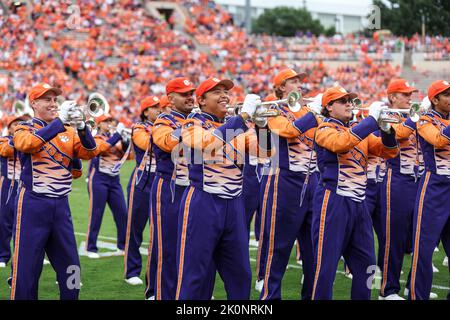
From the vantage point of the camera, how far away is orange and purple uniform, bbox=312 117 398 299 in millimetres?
5855

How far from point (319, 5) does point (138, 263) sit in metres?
63.3

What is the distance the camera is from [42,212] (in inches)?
234

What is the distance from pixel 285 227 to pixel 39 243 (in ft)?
6.67

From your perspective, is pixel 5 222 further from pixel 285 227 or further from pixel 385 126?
pixel 385 126

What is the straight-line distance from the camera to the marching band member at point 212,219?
5379mm

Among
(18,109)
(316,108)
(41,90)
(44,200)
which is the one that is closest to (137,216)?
(44,200)

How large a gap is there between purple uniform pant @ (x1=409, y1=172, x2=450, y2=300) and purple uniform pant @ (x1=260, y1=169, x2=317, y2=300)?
0.89 m

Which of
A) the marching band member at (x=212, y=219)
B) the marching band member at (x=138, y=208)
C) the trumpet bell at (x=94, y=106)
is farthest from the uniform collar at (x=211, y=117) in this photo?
the marching band member at (x=138, y=208)

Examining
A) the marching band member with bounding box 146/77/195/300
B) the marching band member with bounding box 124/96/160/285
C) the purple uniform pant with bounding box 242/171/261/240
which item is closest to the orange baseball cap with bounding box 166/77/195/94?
the marching band member with bounding box 146/77/195/300

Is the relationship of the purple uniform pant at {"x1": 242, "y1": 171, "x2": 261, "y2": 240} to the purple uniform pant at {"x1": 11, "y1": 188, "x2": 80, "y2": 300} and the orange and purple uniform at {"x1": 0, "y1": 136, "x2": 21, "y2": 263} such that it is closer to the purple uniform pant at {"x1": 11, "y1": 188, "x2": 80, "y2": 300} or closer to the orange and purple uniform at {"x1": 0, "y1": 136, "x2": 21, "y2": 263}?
the orange and purple uniform at {"x1": 0, "y1": 136, "x2": 21, "y2": 263}

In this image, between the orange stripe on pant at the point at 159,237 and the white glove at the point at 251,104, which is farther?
the orange stripe on pant at the point at 159,237

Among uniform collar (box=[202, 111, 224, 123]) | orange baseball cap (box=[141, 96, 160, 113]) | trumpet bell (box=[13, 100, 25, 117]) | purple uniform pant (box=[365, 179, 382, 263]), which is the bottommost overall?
purple uniform pant (box=[365, 179, 382, 263])

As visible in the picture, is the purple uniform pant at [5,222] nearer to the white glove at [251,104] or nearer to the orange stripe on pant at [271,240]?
the orange stripe on pant at [271,240]

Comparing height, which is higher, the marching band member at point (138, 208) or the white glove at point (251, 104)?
the white glove at point (251, 104)
